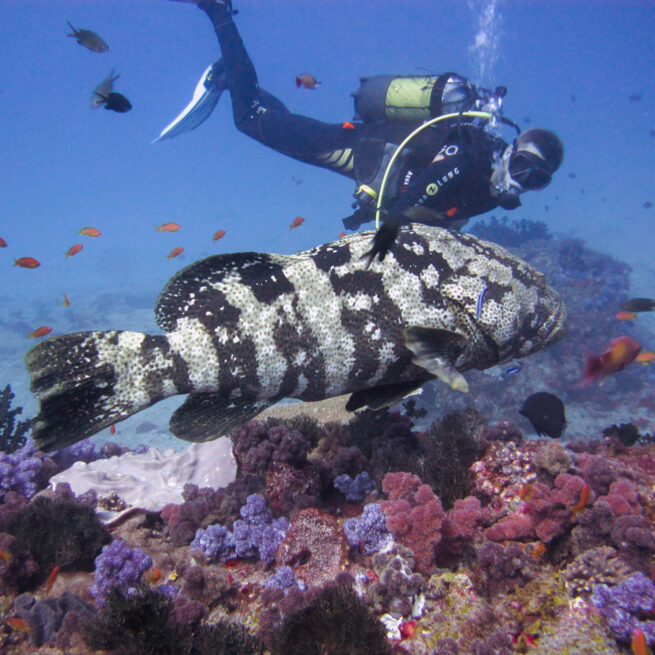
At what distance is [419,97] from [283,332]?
22.0 ft

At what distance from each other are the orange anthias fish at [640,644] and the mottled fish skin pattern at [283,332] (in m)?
1.94

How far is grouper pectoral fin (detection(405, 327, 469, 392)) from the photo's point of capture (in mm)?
2896

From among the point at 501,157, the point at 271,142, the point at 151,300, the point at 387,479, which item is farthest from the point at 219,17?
the point at 151,300

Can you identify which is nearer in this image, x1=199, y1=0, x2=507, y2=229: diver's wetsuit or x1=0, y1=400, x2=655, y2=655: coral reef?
x1=0, y1=400, x2=655, y2=655: coral reef

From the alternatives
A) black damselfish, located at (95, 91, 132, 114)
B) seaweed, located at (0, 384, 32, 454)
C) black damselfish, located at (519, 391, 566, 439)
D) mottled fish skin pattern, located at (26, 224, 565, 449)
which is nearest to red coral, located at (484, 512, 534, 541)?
mottled fish skin pattern, located at (26, 224, 565, 449)

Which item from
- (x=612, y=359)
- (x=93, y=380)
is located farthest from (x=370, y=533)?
(x=612, y=359)

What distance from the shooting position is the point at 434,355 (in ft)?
9.91

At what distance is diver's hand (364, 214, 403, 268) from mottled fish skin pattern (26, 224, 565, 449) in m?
0.12

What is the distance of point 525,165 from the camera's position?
6.02m

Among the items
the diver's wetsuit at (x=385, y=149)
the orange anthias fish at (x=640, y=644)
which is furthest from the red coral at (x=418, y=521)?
the diver's wetsuit at (x=385, y=149)

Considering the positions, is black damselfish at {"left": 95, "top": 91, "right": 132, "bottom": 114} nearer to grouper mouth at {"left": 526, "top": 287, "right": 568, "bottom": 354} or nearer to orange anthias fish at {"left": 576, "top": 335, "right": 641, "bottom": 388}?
grouper mouth at {"left": 526, "top": 287, "right": 568, "bottom": 354}

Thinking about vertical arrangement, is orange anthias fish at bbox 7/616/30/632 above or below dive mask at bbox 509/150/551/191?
below

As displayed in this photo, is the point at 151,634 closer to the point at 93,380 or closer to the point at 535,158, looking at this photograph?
the point at 93,380

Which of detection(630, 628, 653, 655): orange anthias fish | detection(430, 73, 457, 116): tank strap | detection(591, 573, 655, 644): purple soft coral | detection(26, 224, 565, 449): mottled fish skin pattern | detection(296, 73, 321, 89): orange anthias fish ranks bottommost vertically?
detection(630, 628, 653, 655): orange anthias fish
